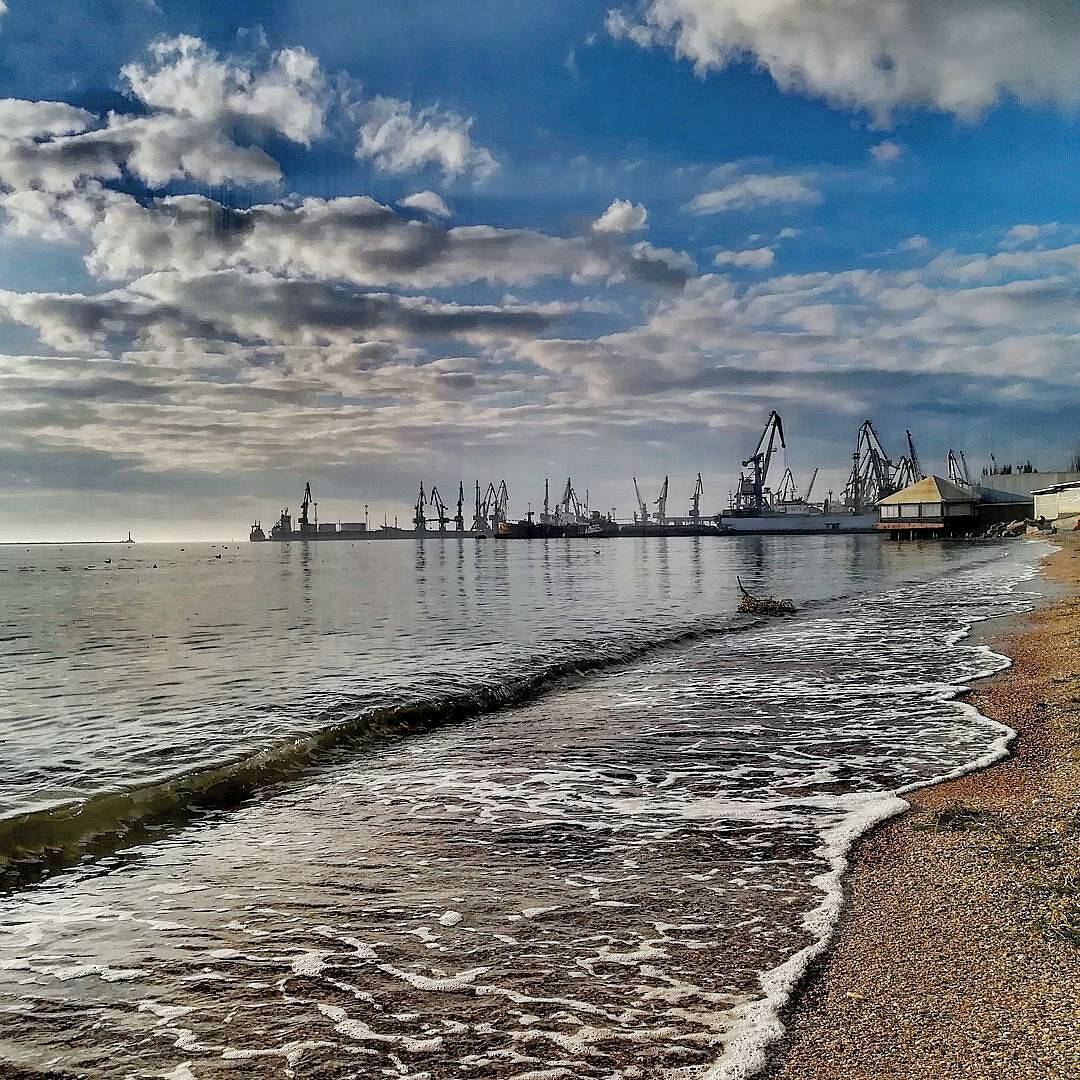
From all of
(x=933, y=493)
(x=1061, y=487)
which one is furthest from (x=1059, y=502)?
(x=933, y=493)

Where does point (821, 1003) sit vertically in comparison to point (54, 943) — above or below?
above

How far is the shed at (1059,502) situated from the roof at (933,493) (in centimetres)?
1075

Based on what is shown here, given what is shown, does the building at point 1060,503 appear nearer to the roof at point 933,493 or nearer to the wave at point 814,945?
the roof at point 933,493

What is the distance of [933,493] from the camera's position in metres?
110

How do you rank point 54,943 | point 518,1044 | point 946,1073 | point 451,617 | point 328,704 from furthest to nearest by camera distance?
point 451,617
point 328,704
point 54,943
point 518,1044
point 946,1073

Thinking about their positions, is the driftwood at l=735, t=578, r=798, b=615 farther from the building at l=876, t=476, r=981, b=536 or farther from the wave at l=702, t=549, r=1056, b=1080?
the building at l=876, t=476, r=981, b=536

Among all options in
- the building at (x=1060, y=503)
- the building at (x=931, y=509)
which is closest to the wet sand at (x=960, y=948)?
the building at (x=1060, y=503)

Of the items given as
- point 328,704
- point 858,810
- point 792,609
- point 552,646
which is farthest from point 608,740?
point 792,609

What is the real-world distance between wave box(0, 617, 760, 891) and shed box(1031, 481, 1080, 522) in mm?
107308

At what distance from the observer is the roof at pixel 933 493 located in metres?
110

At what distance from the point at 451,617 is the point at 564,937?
29.0 m

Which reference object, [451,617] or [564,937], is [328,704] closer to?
[564,937]

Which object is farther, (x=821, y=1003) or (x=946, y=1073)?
(x=821, y=1003)

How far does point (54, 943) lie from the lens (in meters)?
6.36
